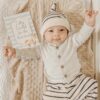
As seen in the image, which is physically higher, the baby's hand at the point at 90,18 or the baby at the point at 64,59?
the baby's hand at the point at 90,18

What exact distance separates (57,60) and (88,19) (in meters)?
A: 0.19

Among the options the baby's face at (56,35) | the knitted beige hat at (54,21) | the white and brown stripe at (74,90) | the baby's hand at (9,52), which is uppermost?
the knitted beige hat at (54,21)

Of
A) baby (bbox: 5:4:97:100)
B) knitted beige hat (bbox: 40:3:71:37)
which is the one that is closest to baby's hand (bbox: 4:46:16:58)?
baby (bbox: 5:4:97:100)

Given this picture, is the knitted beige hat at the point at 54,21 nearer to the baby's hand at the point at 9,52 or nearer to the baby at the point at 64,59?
the baby at the point at 64,59

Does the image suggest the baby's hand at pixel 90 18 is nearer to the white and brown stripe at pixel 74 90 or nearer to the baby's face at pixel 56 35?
the baby's face at pixel 56 35

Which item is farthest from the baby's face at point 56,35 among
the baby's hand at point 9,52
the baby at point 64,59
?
the baby's hand at point 9,52

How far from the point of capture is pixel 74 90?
111 centimetres

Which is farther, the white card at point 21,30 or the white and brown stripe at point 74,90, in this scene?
the white card at point 21,30

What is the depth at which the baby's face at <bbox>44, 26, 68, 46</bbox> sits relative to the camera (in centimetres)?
111

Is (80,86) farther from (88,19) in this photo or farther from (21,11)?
(21,11)

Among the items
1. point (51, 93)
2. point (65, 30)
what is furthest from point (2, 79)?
point (65, 30)

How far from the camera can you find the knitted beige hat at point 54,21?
1104mm

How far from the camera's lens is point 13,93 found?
3.85 feet

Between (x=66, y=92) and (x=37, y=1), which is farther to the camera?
(x=37, y=1)
